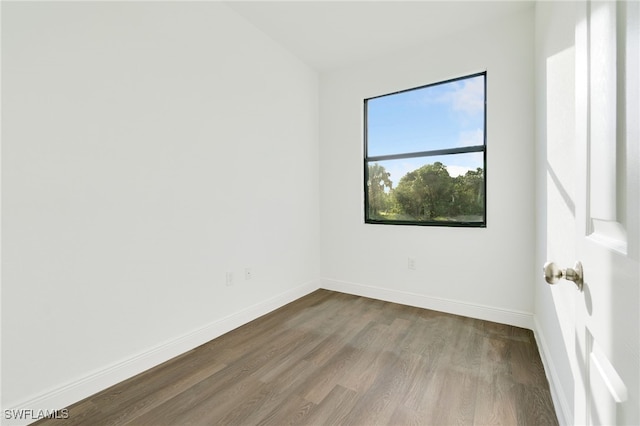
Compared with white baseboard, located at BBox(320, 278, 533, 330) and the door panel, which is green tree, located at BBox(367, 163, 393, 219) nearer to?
white baseboard, located at BBox(320, 278, 533, 330)

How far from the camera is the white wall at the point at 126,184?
1462 millimetres

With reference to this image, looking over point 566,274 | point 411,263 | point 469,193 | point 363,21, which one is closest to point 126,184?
point 566,274

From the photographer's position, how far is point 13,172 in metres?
1.42

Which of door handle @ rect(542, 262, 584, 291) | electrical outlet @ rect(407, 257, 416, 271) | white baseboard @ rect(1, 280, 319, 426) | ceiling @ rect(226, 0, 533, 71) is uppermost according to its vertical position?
ceiling @ rect(226, 0, 533, 71)

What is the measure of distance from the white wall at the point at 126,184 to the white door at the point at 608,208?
2201mm

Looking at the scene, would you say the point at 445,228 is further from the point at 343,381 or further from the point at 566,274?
the point at 566,274

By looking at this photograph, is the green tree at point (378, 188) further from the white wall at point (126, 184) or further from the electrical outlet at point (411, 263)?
the white wall at point (126, 184)

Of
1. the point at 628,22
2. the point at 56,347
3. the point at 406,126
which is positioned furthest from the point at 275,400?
the point at 406,126

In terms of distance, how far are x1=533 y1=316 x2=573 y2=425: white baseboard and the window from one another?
3.62 feet

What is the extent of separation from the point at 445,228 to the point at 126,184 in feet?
9.06

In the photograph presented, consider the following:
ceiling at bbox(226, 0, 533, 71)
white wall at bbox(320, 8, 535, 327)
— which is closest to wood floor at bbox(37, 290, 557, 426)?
white wall at bbox(320, 8, 535, 327)

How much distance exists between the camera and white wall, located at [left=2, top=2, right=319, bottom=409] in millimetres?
1462

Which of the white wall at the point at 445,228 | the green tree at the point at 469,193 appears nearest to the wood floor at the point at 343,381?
the white wall at the point at 445,228

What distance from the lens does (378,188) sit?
339 cm
